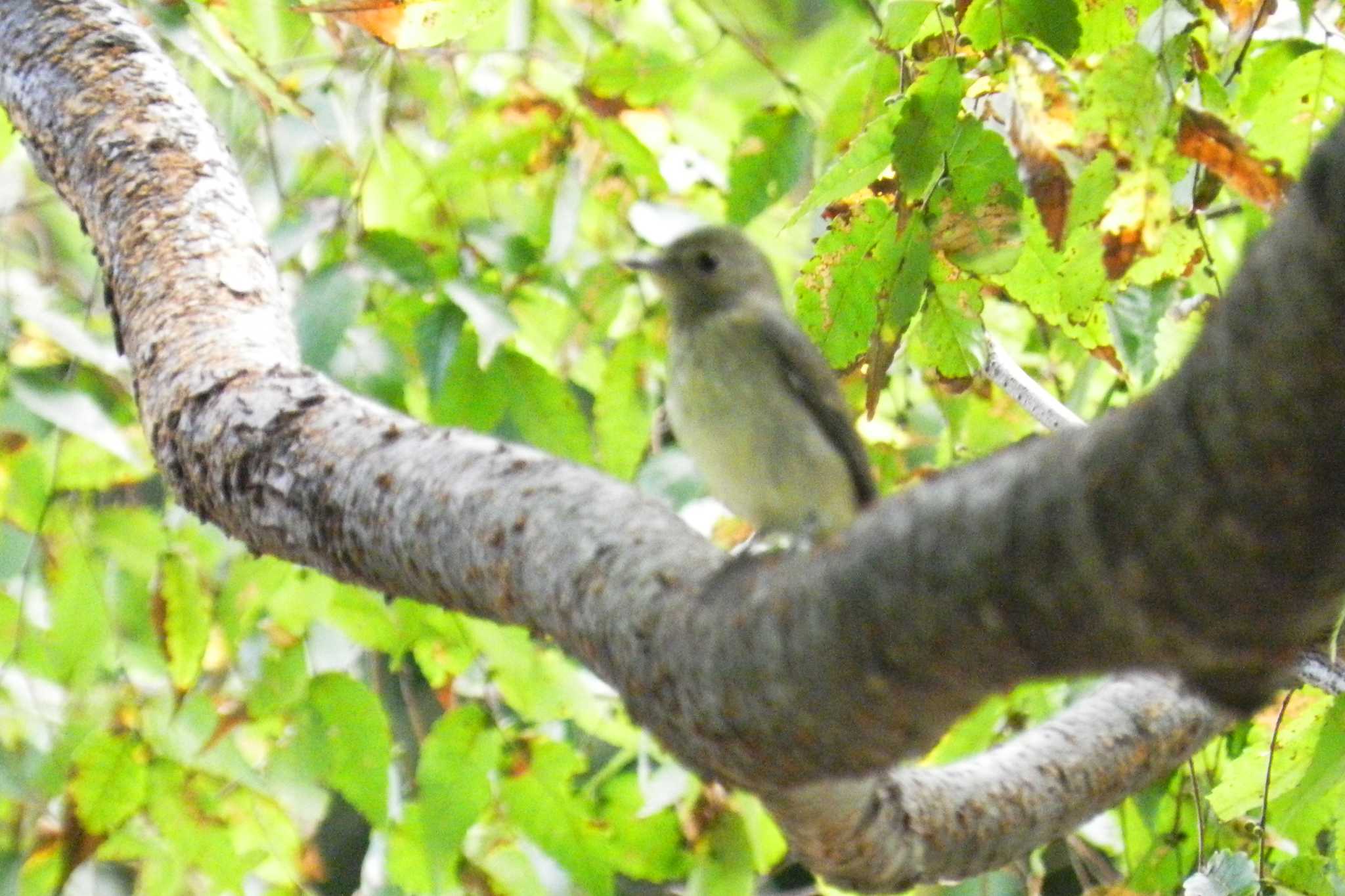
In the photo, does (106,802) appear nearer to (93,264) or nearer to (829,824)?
(829,824)

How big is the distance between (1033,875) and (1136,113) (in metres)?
2.08

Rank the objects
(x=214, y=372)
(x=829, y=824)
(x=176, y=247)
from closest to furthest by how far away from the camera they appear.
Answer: (x=829, y=824), (x=214, y=372), (x=176, y=247)

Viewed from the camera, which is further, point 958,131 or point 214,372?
point 214,372

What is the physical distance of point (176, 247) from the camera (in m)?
2.43

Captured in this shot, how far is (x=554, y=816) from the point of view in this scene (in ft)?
9.70

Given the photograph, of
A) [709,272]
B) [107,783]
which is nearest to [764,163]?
[709,272]

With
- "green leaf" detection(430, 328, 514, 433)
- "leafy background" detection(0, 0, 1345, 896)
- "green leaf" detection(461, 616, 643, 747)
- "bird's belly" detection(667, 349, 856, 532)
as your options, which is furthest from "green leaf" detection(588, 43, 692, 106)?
"green leaf" detection(461, 616, 643, 747)

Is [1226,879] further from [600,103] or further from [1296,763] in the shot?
[600,103]

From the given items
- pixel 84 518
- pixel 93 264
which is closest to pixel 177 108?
pixel 84 518

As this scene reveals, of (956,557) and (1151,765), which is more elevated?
(956,557)

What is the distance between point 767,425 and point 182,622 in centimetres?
150

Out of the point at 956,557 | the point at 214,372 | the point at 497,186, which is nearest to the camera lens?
the point at 956,557

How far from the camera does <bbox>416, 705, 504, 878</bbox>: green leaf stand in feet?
9.27

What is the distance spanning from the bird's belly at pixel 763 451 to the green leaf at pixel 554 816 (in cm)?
82
